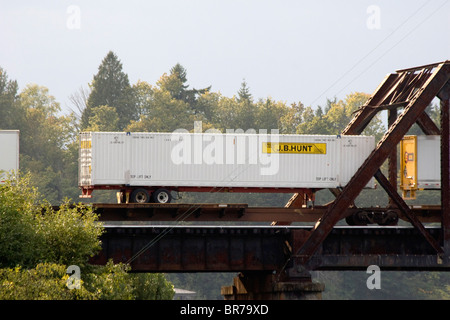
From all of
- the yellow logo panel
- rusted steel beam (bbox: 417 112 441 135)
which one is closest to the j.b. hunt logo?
the yellow logo panel

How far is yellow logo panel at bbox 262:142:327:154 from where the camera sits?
157ft

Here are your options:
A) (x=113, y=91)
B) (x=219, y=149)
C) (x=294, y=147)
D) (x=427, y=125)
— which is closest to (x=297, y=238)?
(x=294, y=147)

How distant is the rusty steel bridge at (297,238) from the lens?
42.9 meters

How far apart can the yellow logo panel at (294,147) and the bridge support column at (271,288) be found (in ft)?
23.6

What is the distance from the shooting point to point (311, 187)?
159ft

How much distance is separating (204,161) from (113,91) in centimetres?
11239

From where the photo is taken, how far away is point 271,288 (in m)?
44.9

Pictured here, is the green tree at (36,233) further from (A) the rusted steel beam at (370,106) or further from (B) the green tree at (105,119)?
(B) the green tree at (105,119)

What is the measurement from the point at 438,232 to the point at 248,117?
114 meters

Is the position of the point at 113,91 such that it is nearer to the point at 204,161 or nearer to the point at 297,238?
the point at 204,161

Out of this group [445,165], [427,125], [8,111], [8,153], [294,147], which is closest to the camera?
[445,165]

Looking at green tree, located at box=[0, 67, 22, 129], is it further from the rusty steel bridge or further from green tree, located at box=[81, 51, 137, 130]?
the rusty steel bridge

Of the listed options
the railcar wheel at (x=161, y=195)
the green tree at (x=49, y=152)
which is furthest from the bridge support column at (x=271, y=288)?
the green tree at (x=49, y=152)
